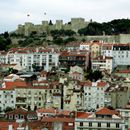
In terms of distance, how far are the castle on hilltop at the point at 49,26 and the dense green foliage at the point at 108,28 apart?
123 inches

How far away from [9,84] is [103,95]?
8.99m

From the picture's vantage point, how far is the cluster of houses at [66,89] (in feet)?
121

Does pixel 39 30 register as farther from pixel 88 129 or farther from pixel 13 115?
pixel 88 129

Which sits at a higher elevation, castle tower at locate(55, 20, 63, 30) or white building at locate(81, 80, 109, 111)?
castle tower at locate(55, 20, 63, 30)

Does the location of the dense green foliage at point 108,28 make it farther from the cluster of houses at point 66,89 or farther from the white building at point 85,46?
the white building at point 85,46

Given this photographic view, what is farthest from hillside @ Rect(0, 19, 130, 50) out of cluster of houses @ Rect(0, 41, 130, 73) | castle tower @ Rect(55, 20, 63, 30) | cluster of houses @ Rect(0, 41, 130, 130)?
cluster of houses @ Rect(0, 41, 130, 73)

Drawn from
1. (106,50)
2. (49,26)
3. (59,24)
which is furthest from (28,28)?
(106,50)

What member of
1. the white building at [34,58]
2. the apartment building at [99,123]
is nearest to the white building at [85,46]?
the white building at [34,58]

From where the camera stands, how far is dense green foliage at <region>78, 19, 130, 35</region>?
92812 millimetres

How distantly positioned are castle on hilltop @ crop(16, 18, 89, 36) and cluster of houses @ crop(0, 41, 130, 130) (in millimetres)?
15087

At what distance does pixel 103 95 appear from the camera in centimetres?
5484

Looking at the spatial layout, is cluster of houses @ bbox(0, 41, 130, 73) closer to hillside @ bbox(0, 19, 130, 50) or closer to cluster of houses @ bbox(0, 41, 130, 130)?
cluster of houses @ bbox(0, 41, 130, 130)

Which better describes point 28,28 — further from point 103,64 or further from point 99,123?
point 99,123

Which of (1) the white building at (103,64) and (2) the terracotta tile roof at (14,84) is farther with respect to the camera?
(1) the white building at (103,64)
